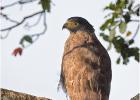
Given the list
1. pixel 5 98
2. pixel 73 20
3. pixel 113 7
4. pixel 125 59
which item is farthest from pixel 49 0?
pixel 73 20

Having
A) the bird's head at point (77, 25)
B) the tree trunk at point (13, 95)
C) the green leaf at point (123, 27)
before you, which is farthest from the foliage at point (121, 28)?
the bird's head at point (77, 25)

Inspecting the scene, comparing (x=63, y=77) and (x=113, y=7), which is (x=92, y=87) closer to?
(x=63, y=77)

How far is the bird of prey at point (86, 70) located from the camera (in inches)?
362

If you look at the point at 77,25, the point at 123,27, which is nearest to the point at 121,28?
the point at 123,27

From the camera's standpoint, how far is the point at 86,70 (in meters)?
9.20

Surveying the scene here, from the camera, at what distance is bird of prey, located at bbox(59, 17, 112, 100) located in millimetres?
9188

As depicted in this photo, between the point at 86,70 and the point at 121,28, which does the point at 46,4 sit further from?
the point at 86,70

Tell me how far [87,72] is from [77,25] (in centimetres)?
142

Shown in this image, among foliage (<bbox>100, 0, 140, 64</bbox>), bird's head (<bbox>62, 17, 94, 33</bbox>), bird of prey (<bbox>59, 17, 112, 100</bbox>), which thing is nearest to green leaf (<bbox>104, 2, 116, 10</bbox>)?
foliage (<bbox>100, 0, 140, 64</bbox>)

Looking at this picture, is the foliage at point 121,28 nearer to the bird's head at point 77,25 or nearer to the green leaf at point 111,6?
the green leaf at point 111,6

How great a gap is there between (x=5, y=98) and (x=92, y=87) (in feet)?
8.39

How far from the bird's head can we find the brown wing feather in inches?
27.3

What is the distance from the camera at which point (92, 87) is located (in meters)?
9.19

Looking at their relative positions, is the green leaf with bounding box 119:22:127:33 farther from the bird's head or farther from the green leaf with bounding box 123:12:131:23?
the bird's head
